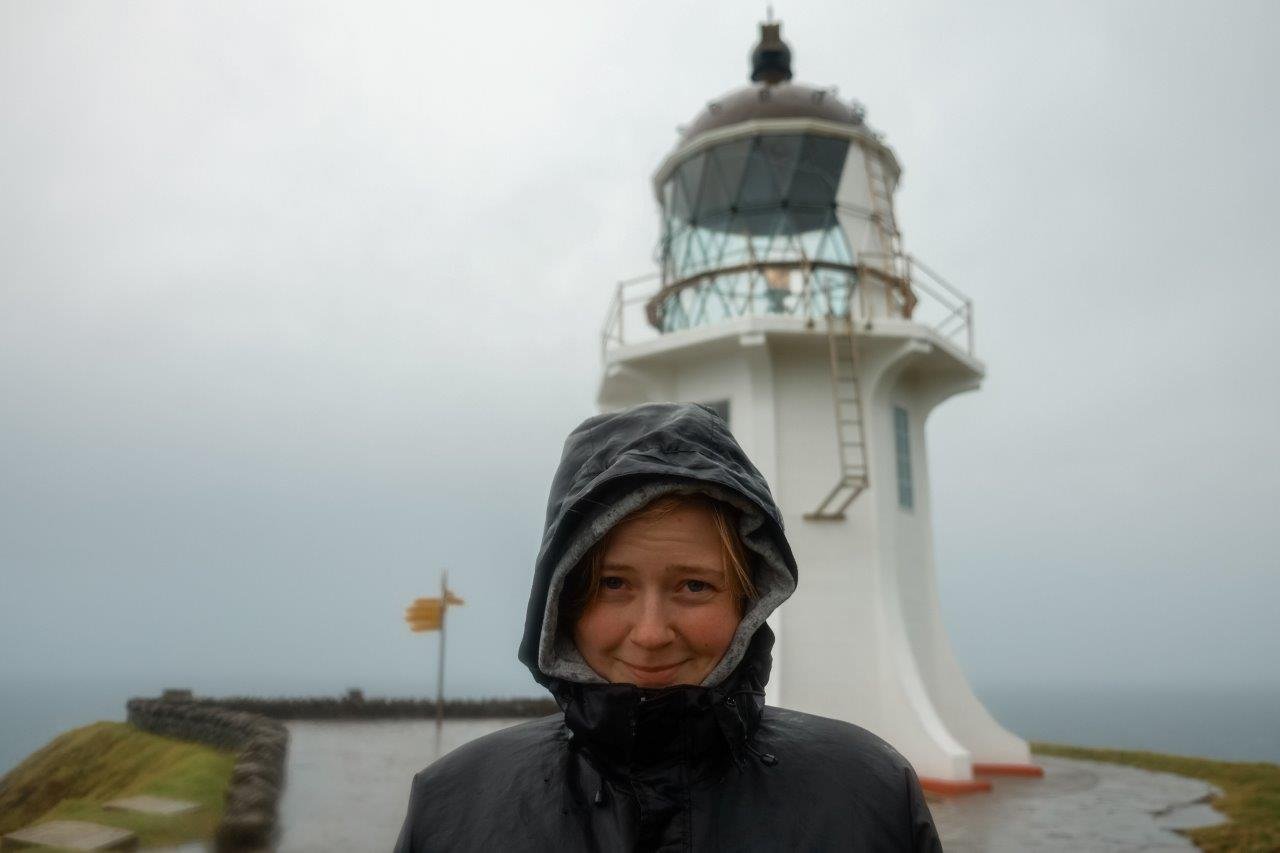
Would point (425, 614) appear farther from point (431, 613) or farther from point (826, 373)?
point (826, 373)

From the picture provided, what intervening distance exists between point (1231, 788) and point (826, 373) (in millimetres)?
8276

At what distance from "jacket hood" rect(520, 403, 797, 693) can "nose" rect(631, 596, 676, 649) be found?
0.41 ft

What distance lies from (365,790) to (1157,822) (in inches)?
361

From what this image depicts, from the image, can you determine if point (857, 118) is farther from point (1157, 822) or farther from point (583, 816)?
point (583, 816)

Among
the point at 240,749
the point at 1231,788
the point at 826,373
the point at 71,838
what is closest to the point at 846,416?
the point at 826,373

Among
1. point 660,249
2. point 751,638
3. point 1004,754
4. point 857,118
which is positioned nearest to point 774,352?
point 660,249

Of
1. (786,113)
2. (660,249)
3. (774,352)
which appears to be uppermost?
(786,113)

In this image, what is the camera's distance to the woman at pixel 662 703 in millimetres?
1885

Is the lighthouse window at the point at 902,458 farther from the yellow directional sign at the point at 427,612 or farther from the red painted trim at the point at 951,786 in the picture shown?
the yellow directional sign at the point at 427,612

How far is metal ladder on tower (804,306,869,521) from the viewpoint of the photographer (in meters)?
12.7

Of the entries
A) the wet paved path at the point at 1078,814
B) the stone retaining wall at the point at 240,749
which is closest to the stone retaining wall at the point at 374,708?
the stone retaining wall at the point at 240,749

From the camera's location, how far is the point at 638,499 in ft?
6.51

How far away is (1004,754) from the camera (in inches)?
568

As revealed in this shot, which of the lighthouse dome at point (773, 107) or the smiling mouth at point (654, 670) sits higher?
the lighthouse dome at point (773, 107)
